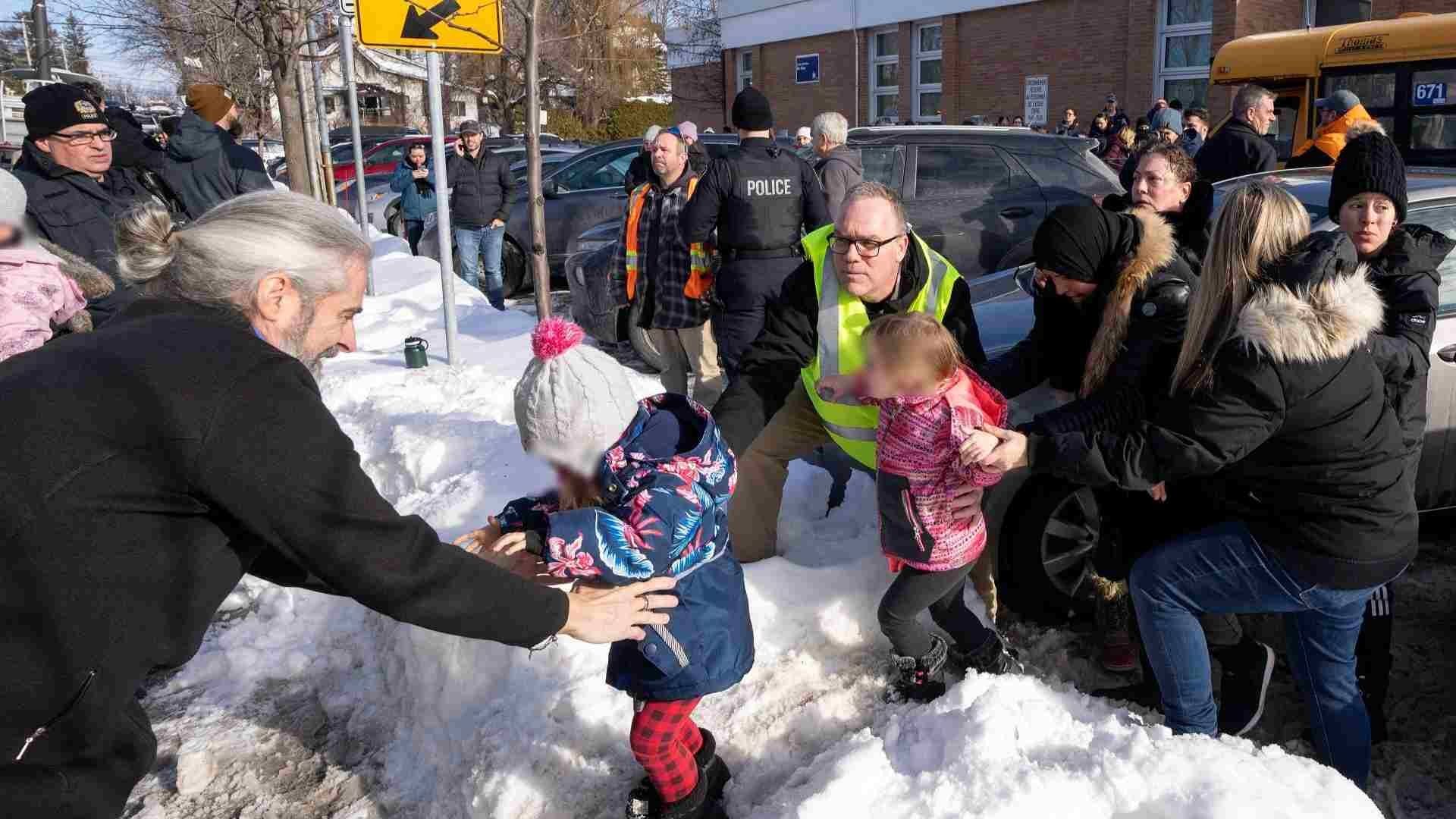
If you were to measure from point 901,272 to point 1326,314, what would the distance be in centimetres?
129

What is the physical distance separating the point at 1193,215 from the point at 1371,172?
0.80 m

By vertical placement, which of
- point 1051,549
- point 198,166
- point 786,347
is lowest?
point 1051,549

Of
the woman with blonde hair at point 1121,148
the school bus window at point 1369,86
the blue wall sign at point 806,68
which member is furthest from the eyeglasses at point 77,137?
the blue wall sign at point 806,68

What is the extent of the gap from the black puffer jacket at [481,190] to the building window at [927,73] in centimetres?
2072

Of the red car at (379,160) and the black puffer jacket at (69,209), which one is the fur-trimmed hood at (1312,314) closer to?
the black puffer jacket at (69,209)

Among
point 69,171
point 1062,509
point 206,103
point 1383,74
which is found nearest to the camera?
point 1062,509

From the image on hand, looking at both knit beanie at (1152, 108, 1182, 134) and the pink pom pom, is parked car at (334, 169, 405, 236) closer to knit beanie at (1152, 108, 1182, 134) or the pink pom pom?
knit beanie at (1152, 108, 1182, 134)

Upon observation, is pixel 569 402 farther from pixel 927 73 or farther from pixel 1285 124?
pixel 927 73

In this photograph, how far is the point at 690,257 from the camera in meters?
5.68

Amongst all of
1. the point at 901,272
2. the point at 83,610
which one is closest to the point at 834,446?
the point at 901,272

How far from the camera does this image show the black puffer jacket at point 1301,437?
7.83 feet

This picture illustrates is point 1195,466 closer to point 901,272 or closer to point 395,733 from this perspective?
point 901,272

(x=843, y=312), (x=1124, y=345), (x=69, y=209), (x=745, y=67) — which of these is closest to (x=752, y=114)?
(x=843, y=312)

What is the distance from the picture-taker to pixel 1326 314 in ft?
7.84
